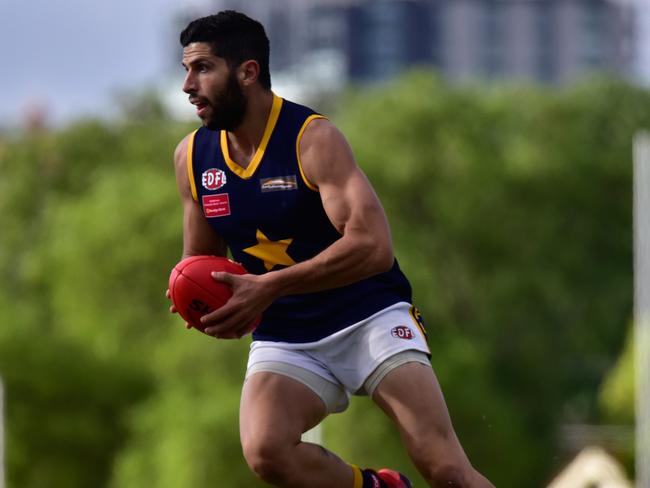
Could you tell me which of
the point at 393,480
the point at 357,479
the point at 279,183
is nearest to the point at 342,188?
the point at 279,183

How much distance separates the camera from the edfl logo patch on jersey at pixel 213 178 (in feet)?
31.5

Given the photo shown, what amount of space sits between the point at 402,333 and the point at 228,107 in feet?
4.60

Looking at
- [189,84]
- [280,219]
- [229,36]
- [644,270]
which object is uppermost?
[229,36]

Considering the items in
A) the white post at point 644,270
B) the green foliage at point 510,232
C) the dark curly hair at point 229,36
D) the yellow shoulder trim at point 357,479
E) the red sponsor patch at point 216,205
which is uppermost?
the dark curly hair at point 229,36

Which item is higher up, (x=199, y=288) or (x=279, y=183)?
(x=279, y=183)

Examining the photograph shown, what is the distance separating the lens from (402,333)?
967 cm

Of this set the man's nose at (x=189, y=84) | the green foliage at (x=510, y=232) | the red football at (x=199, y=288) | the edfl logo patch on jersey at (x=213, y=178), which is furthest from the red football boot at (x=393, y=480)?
the green foliage at (x=510, y=232)

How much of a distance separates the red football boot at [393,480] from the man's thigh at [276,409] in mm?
469

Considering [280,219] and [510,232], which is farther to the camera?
[510,232]

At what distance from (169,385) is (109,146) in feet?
51.5

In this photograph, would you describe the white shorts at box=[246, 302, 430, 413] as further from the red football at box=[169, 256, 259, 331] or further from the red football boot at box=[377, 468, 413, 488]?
the red football boot at box=[377, 468, 413, 488]

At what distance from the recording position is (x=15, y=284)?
194ft

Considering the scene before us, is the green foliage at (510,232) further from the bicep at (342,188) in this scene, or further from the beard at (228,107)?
the bicep at (342,188)

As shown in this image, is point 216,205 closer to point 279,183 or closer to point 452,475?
point 279,183
